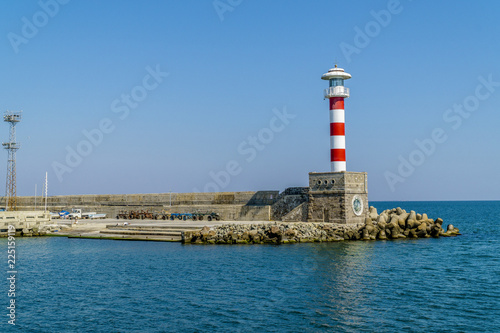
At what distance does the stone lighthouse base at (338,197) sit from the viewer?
128ft

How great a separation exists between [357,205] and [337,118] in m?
7.20

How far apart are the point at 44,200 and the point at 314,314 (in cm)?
5194

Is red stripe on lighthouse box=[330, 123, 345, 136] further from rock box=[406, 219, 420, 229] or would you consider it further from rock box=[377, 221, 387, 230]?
rock box=[406, 219, 420, 229]

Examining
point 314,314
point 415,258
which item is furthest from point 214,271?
point 415,258

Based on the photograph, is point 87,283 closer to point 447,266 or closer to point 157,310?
point 157,310

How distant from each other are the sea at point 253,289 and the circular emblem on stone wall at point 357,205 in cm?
538

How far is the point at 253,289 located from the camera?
21.9 meters

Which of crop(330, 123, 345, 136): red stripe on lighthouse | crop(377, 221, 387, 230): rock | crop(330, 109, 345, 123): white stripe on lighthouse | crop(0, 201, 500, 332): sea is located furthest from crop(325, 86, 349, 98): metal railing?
crop(0, 201, 500, 332): sea

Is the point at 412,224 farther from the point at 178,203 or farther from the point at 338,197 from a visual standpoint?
the point at 178,203

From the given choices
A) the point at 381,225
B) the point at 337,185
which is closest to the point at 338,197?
the point at 337,185

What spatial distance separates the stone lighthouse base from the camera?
39031 mm

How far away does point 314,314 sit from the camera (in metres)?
18.2

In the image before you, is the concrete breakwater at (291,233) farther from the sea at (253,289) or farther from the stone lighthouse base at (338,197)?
the sea at (253,289)

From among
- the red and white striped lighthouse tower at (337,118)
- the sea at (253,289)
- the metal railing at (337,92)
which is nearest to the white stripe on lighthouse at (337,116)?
the red and white striped lighthouse tower at (337,118)
